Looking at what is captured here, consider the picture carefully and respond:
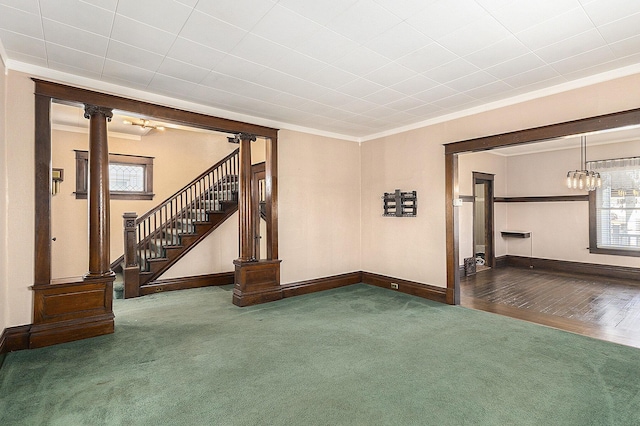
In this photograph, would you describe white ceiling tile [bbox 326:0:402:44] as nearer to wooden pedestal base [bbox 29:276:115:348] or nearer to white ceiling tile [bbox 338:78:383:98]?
white ceiling tile [bbox 338:78:383:98]

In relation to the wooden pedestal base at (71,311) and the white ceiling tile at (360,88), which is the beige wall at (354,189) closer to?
the wooden pedestal base at (71,311)

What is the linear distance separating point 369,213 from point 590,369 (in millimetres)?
Answer: 3987

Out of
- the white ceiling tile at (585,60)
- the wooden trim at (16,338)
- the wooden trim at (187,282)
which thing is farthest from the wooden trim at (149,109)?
the white ceiling tile at (585,60)

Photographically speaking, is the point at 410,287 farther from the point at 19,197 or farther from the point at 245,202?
the point at 19,197

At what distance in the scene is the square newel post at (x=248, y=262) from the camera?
4.95 m

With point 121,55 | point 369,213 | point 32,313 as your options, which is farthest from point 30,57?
point 369,213

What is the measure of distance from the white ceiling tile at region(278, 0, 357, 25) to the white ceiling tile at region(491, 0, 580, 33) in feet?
3.75

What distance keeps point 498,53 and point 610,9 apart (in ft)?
2.64

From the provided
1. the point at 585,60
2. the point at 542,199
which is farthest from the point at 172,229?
the point at 542,199

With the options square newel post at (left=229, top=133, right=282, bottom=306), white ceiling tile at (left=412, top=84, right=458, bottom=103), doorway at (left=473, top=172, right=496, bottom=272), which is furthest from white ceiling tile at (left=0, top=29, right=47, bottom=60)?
doorway at (left=473, top=172, right=496, bottom=272)

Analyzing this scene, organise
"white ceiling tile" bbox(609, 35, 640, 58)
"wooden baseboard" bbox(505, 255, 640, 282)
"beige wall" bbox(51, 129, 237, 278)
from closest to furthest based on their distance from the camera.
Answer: "white ceiling tile" bbox(609, 35, 640, 58) → "beige wall" bbox(51, 129, 237, 278) → "wooden baseboard" bbox(505, 255, 640, 282)

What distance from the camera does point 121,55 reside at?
3.08m

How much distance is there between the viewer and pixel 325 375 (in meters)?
2.78

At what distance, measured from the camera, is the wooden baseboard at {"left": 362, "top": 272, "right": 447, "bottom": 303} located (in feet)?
16.6
